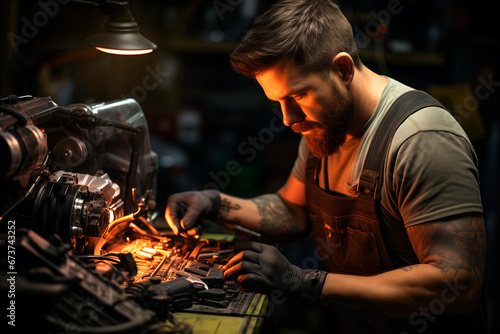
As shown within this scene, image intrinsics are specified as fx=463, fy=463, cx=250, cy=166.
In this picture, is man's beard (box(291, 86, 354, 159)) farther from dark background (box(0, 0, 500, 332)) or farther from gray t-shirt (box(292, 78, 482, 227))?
dark background (box(0, 0, 500, 332))

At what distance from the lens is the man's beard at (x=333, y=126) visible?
5.84ft

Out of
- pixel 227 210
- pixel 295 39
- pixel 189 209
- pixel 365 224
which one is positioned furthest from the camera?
pixel 227 210

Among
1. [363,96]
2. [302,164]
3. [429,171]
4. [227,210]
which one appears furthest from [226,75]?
[429,171]

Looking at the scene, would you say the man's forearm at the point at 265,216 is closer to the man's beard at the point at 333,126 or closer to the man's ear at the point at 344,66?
the man's beard at the point at 333,126

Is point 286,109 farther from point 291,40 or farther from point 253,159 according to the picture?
point 253,159

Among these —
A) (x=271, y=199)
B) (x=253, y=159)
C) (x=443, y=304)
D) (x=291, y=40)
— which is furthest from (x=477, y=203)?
(x=253, y=159)

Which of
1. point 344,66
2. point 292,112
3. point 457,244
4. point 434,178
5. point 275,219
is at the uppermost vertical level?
point 344,66

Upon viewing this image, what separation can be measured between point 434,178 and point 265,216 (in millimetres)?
946

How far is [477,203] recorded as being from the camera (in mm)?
1538

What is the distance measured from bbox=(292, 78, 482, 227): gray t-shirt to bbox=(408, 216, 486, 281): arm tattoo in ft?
0.11

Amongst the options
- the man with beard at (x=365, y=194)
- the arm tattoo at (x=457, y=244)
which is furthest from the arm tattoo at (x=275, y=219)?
the arm tattoo at (x=457, y=244)

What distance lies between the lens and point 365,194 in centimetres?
175

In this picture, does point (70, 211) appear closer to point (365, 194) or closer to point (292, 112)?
point (292, 112)

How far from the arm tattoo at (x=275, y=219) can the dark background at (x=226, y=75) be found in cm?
134
